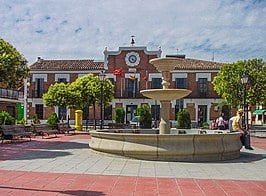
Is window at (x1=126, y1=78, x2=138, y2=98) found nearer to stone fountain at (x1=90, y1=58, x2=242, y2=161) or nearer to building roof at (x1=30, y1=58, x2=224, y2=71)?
building roof at (x1=30, y1=58, x2=224, y2=71)

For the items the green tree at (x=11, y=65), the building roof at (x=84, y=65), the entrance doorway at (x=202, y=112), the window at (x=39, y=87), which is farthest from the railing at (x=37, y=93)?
the green tree at (x=11, y=65)

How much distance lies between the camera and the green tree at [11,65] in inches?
631

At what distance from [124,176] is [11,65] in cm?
1011

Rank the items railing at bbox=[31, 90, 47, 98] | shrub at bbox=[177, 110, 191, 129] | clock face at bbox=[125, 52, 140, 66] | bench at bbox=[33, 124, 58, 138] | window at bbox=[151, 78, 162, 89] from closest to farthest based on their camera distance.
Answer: bench at bbox=[33, 124, 58, 138] → shrub at bbox=[177, 110, 191, 129] → clock face at bbox=[125, 52, 140, 66] → window at bbox=[151, 78, 162, 89] → railing at bbox=[31, 90, 47, 98]

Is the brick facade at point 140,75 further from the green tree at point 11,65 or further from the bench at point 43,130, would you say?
the green tree at point 11,65

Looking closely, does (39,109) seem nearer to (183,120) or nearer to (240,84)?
(183,120)

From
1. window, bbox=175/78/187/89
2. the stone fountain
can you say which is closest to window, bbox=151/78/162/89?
window, bbox=175/78/187/89

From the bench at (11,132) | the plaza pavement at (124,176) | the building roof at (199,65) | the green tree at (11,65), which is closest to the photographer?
the plaza pavement at (124,176)

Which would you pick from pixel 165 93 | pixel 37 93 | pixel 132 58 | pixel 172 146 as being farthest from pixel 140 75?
pixel 172 146

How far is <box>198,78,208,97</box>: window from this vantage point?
4062 centimetres

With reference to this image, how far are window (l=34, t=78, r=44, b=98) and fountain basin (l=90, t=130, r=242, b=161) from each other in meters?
Answer: 32.9

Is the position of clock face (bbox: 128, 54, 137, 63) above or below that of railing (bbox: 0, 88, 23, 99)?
above

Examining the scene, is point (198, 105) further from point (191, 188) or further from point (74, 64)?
point (191, 188)

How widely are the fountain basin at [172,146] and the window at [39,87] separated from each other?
32899mm
